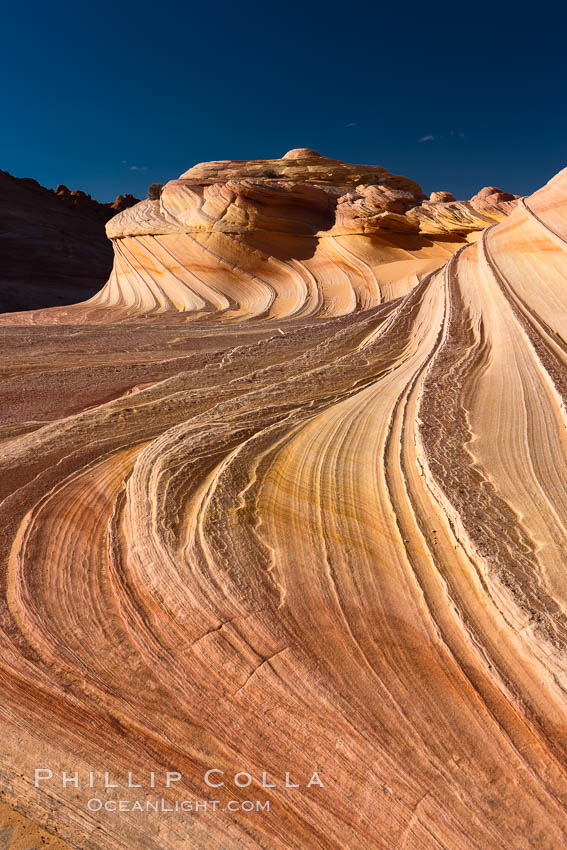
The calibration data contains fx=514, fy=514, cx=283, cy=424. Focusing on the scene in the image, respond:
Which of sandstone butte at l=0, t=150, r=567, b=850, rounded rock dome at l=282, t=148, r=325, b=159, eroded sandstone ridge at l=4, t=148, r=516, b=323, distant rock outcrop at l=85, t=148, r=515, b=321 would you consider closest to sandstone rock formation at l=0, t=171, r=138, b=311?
eroded sandstone ridge at l=4, t=148, r=516, b=323

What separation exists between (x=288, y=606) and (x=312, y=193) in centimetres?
1731

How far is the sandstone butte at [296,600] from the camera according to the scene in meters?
1.86

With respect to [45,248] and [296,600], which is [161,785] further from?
[45,248]

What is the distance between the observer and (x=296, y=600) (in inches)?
102

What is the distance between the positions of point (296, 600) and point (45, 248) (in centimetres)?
3422

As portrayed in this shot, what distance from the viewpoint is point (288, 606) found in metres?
2.55

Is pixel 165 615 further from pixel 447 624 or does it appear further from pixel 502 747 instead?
pixel 502 747

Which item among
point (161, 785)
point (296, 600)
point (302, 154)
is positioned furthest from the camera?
point (302, 154)

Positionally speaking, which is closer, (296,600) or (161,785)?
(161,785)

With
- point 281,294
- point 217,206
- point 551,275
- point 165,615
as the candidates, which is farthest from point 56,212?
point 165,615

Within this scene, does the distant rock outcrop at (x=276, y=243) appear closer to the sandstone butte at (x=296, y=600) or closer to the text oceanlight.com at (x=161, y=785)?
the sandstone butte at (x=296, y=600)

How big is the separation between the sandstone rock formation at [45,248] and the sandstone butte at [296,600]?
77.1 ft

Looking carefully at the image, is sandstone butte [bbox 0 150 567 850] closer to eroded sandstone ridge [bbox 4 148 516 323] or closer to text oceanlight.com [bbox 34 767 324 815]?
text oceanlight.com [bbox 34 767 324 815]

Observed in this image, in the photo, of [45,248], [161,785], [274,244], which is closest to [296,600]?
[161,785]
